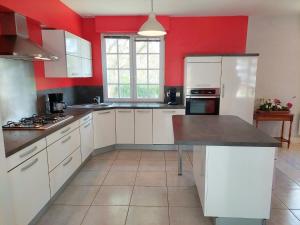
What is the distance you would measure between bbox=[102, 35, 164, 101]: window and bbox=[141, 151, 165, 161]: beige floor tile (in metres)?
1.14

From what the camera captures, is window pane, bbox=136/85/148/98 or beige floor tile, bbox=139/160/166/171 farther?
window pane, bbox=136/85/148/98

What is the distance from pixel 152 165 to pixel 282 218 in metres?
1.87

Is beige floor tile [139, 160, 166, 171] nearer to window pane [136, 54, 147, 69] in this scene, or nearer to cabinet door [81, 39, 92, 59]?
window pane [136, 54, 147, 69]

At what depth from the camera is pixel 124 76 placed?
15.2 feet

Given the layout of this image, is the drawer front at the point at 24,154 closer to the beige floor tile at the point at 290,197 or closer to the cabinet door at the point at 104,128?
the cabinet door at the point at 104,128

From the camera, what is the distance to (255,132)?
218 centimetres

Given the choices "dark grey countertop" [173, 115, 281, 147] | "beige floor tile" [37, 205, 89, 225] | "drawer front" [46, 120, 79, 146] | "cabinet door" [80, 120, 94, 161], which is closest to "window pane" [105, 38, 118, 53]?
"cabinet door" [80, 120, 94, 161]

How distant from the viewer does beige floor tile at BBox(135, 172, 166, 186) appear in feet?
9.82

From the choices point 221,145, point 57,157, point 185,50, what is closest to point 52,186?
point 57,157

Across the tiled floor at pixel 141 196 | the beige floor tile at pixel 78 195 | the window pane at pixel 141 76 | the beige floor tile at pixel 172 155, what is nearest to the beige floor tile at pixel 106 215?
the tiled floor at pixel 141 196

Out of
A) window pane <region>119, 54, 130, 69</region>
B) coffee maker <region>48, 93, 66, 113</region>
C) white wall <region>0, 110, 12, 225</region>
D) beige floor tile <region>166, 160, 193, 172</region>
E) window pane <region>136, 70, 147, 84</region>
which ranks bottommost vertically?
beige floor tile <region>166, 160, 193, 172</region>

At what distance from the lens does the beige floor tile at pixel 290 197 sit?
250cm

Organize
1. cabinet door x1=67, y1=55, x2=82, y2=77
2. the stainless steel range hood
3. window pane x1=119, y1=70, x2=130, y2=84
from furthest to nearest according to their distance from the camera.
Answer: window pane x1=119, y1=70, x2=130, y2=84
cabinet door x1=67, y1=55, x2=82, y2=77
the stainless steel range hood

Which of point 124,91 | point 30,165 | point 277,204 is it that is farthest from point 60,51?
point 277,204
